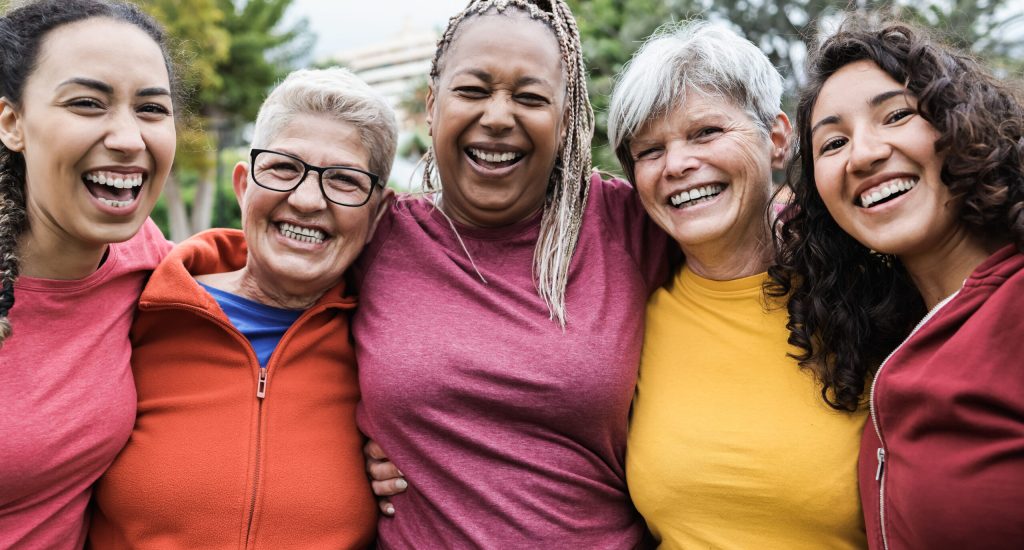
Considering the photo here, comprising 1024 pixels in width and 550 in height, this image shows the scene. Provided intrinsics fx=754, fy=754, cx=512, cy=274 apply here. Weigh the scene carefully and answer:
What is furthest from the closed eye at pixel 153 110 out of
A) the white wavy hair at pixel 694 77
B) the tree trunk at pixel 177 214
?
the tree trunk at pixel 177 214

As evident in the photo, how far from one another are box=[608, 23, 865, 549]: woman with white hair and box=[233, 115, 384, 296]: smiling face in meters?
0.97

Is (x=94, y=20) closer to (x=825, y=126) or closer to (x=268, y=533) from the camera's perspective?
(x=268, y=533)

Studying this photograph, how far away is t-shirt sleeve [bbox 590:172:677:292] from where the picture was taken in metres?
2.75

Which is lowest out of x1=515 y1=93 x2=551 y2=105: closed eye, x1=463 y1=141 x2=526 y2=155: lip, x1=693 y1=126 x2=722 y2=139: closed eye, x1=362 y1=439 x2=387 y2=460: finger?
x1=362 y1=439 x2=387 y2=460: finger

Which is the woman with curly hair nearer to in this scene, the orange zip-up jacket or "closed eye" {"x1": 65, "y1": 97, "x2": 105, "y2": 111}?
the orange zip-up jacket

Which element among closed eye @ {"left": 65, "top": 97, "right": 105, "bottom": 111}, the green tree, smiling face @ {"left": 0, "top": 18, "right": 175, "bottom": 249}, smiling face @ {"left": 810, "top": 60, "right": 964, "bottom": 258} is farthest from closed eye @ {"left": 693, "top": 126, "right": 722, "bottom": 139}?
the green tree

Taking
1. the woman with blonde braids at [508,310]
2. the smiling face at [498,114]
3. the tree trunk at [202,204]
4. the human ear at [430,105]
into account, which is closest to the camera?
the woman with blonde braids at [508,310]

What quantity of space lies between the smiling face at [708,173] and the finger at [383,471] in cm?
123

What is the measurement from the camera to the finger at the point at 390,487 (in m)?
2.48

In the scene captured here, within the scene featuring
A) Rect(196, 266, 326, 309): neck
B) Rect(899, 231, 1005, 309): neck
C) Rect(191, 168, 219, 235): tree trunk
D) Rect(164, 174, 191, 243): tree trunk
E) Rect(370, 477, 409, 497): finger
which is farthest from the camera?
Rect(191, 168, 219, 235): tree trunk

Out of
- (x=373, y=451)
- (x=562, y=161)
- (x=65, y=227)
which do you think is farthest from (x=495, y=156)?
(x=65, y=227)

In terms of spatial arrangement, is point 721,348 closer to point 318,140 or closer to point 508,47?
point 508,47

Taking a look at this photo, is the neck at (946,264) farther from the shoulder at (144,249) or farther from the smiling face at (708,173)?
the shoulder at (144,249)

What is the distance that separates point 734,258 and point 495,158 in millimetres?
903
